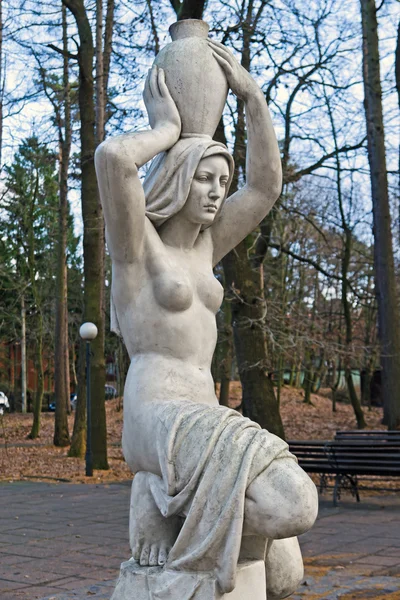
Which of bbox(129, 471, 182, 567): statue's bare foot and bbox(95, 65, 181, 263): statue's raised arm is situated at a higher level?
bbox(95, 65, 181, 263): statue's raised arm

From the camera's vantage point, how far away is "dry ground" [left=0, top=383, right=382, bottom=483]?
13.9 m

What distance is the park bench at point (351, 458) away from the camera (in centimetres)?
940

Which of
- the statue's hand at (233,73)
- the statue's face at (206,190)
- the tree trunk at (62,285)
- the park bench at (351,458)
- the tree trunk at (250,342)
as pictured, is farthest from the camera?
the tree trunk at (62,285)

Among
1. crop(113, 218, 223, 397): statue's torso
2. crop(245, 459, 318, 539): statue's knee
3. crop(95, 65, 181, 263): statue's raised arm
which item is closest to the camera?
crop(245, 459, 318, 539): statue's knee

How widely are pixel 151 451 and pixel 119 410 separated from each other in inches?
934

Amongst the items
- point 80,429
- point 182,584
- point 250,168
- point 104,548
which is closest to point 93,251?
point 80,429

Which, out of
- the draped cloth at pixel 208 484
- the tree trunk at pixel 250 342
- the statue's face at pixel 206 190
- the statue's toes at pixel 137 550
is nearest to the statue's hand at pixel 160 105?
the statue's face at pixel 206 190

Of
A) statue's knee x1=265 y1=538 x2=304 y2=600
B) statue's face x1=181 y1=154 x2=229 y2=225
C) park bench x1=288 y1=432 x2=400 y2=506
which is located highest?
statue's face x1=181 y1=154 x2=229 y2=225

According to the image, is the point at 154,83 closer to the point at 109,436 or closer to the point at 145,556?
the point at 145,556

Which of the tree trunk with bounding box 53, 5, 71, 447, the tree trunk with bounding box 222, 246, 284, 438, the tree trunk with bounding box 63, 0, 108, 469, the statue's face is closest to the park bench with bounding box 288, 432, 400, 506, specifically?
the tree trunk with bounding box 222, 246, 284, 438

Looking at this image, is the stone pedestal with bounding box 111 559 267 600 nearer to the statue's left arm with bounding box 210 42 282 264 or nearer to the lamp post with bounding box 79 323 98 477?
the statue's left arm with bounding box 210 42 282 264

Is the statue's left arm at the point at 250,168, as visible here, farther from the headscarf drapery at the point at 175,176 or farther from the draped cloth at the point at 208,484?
the draped cloth at the point at 208,484

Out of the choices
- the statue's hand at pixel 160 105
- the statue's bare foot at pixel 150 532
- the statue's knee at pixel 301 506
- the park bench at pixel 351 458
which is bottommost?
the park bench at pixel 351 458

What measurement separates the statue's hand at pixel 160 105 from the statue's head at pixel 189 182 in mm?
92
